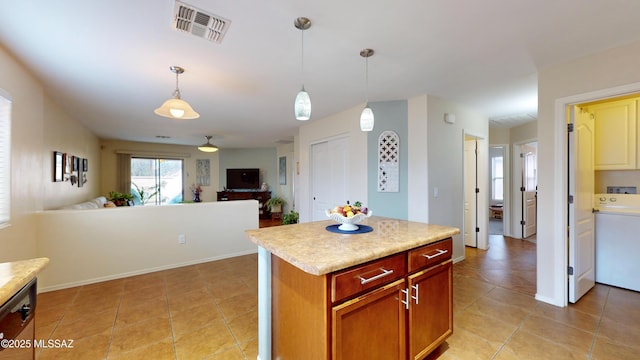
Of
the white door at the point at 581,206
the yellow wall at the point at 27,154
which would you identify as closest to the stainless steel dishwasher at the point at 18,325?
the yellow wall at the point at 27,154

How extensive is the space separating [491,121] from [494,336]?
159 inches

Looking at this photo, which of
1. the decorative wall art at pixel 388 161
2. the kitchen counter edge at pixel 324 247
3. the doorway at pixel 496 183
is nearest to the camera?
the kitchen counter edge at pixel 324 247

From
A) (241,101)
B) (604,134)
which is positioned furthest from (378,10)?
(604,134)

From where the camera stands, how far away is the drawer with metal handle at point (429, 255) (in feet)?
5.05

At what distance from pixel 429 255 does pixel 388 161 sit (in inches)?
82.3

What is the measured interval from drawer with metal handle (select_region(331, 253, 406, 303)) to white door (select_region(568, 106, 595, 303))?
2.18m

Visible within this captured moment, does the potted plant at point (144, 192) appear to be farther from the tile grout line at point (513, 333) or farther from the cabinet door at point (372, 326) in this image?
the tile grout line at point (513, 333)

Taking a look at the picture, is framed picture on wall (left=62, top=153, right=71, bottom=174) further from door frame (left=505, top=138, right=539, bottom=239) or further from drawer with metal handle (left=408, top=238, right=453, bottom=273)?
door frame (left=505, top=138, right=539, bottom=239)

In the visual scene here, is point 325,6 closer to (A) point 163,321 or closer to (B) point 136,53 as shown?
(B) point 136,53

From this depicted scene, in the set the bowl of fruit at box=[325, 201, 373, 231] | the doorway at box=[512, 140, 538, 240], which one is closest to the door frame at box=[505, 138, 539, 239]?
the doorway at box=[512, 140, 538, 240]

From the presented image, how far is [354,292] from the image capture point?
1245 millimetres

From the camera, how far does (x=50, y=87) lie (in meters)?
3.07

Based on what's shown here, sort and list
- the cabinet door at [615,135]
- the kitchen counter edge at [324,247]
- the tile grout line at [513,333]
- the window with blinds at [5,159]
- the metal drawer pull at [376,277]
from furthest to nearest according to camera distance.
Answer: the cabinet door at [615,135]
the window with blinds at [5,159]
the tile grout line at [513,333]
the metal drawer pull at [376,277]
the kitchen counter edge at [324,247]

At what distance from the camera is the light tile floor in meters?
1.84
